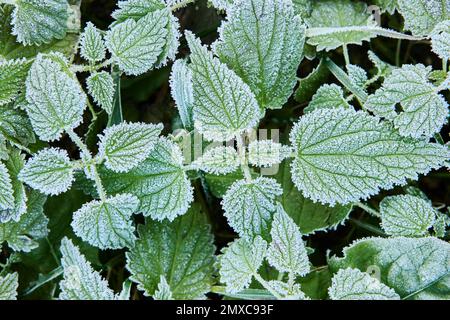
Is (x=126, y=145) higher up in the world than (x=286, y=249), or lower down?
higher up

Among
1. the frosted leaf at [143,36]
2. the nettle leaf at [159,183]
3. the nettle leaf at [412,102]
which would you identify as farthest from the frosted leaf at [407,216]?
the frosted leaf at [143,36]

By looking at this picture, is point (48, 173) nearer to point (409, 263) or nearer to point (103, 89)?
point (103, 89)

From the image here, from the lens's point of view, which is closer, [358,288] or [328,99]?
[358,288]

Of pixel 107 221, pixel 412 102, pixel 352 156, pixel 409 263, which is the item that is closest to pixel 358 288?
pixel 409 263

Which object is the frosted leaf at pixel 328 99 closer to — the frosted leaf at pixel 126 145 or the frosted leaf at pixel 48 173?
the frosted leaf at pixel 126 145

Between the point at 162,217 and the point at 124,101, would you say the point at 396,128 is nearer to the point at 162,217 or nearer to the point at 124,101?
the point at 162,217

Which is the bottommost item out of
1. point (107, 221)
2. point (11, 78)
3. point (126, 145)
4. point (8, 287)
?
point (8, 287)

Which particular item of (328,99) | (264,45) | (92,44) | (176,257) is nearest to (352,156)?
(328,99)
